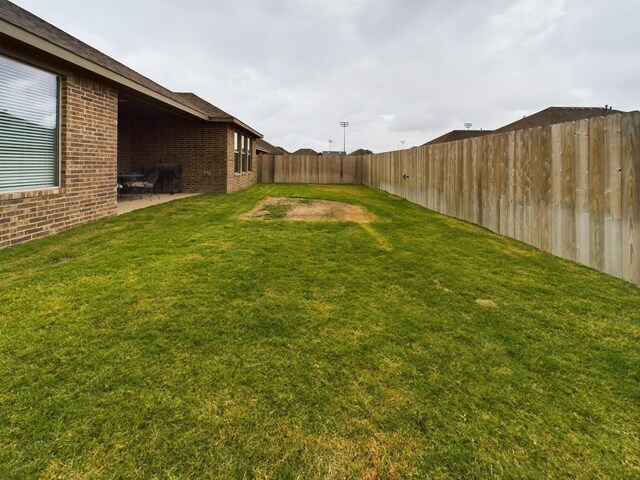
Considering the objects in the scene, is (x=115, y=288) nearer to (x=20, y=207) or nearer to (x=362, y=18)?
(x=20, y=207)

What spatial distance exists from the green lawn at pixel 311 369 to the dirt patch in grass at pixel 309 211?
3.20 m

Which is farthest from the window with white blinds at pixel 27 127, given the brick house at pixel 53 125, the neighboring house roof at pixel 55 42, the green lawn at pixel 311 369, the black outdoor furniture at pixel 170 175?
the black outdoor furniture at pixel 170 175

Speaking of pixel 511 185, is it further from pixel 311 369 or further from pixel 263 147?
pixel 263 147

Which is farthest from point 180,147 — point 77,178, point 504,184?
point 504,184

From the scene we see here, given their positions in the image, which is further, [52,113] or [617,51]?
[617,51]

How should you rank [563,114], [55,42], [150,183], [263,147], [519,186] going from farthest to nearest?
[263,147], [563,114], [150,183], [519,186], [55,42]

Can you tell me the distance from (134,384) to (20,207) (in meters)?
4.60

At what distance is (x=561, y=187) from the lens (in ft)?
16.2

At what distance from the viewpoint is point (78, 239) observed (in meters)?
5.59

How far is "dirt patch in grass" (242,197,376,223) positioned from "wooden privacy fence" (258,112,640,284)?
7.68 ft

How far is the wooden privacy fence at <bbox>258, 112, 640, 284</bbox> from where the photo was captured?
13.1 ft

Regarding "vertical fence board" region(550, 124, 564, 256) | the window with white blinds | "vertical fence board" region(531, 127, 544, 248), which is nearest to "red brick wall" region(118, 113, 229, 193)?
the window with white blinds

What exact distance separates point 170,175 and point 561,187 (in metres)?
12.1

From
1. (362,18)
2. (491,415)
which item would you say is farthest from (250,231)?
(362,18)
